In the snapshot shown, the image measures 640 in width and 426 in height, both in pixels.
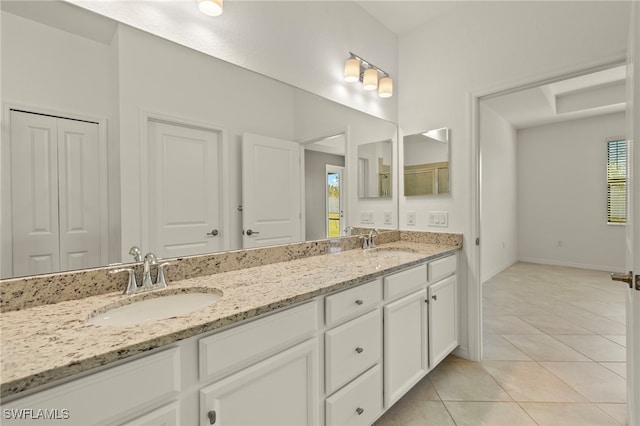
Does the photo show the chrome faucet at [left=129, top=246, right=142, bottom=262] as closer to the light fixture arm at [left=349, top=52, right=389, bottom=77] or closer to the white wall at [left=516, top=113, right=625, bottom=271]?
the light fixture arm at [left=349, top=52, right=389, bottom=77]

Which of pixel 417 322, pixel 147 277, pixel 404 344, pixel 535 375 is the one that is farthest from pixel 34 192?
pixel 535 375

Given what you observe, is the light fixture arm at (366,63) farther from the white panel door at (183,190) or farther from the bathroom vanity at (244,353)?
the bathroom vanity at (244,353)

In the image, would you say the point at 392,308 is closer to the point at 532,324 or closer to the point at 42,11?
the point at 42,11

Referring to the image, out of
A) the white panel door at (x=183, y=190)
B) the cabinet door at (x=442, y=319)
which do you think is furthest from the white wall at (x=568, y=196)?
the white panel door at (x=183, y=190)

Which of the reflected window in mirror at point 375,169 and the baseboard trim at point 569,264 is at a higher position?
the reflected window in mirror at point 375,169

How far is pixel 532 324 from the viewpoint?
9.66 feet

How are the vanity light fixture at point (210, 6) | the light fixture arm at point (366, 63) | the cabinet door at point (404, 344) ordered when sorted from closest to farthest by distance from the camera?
the vanity light fixture at point (210, 6)
the cabinet door at point (404, 344)
the light fixture arm at point (366, 63)

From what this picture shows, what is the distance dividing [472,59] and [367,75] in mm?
814

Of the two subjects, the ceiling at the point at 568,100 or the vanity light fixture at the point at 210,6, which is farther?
the ceiling at the point at 568,100

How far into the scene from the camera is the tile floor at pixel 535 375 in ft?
5.54

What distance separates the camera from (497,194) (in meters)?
5.18

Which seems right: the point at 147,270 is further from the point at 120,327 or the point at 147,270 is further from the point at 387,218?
the point at 387,218

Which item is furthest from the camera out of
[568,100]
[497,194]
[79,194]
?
[497,194]

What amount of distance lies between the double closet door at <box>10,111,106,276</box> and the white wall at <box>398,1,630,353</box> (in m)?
2.27
